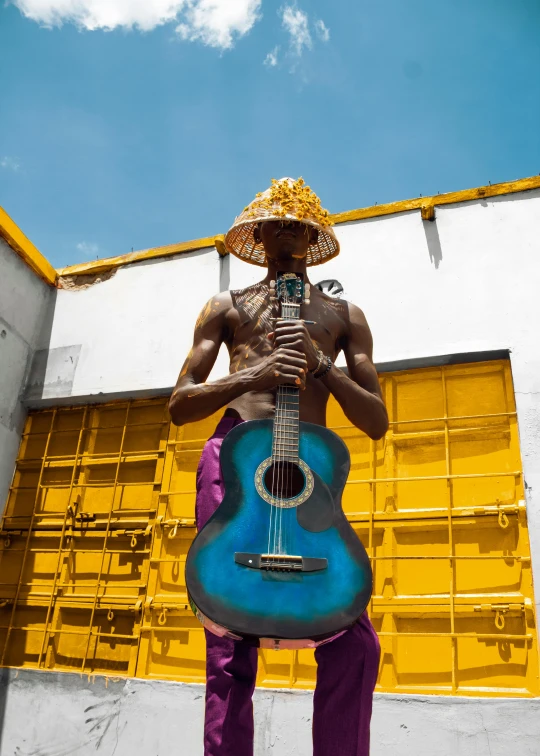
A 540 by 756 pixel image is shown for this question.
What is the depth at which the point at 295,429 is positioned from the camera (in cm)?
232

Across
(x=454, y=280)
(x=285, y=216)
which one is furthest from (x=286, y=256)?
(x=454, y=280)

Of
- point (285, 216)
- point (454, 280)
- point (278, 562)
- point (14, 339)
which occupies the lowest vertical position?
point (278, 562)

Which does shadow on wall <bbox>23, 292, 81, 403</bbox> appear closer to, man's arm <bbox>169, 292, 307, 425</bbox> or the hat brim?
the hat brim

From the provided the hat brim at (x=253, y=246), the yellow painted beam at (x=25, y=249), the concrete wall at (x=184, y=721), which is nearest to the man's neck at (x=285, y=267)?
the hat brim at (x=253, y=246)

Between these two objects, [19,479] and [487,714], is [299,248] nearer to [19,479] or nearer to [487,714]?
[487,714]

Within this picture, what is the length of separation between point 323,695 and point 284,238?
1.65 metres

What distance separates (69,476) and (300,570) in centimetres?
381

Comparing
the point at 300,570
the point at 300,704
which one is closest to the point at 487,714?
the point at 300,704

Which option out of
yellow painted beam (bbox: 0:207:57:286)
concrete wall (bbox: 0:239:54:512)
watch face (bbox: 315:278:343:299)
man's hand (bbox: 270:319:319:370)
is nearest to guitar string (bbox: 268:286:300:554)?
man's hand (bbox: 270:319:319:370)

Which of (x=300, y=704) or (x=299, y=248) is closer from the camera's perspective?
(x=299, y=248)

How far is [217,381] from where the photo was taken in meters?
2.55

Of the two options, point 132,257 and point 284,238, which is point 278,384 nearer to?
point 284,238

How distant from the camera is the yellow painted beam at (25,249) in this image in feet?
19.1

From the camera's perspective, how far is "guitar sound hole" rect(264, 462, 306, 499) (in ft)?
7.27
